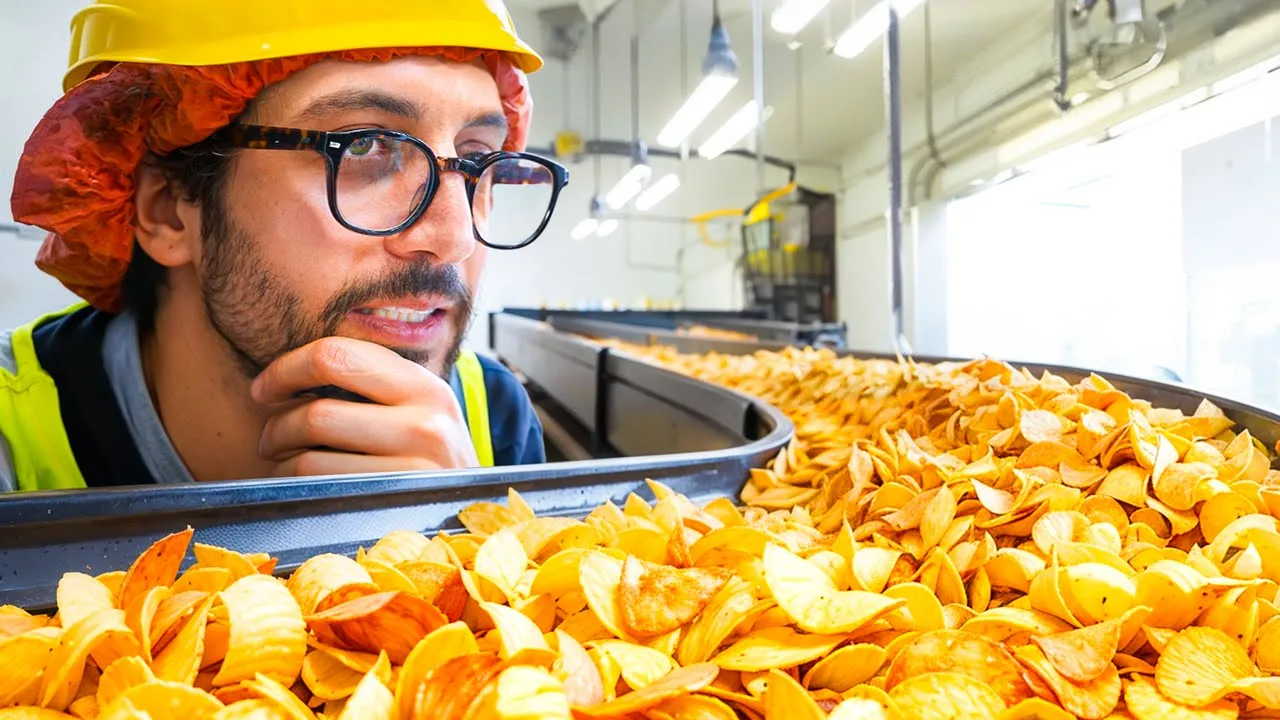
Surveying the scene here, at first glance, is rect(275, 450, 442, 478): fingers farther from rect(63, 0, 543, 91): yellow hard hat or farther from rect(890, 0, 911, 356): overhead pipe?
rect(890, 0, 911, 356): overhead pipe

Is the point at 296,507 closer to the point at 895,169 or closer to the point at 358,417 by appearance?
the point at 358,417

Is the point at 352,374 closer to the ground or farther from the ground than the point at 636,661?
farther from the ground

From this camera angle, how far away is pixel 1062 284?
5.21 m

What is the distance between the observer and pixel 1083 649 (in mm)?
417

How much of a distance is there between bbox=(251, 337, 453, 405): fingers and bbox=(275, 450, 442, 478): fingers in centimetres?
7

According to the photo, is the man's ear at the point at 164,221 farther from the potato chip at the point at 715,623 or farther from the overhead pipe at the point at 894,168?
the overhead pipe at the point at 894,168

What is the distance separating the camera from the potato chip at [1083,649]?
40cm

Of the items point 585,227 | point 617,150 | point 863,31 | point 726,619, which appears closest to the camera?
point 726,619

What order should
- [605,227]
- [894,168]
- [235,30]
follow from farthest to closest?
1. [605,227]
2. [894,168]
3. [235,30]

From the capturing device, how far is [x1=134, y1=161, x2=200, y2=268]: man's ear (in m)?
0.87

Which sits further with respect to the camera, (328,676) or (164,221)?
(164,221)

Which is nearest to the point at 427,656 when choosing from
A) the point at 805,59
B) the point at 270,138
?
the point at 270,138

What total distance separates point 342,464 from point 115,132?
438 millimetres

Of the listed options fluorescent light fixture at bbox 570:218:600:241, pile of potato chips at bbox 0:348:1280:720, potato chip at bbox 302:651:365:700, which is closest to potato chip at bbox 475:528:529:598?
pile of potato chips at bbox 0:348:1280:720
